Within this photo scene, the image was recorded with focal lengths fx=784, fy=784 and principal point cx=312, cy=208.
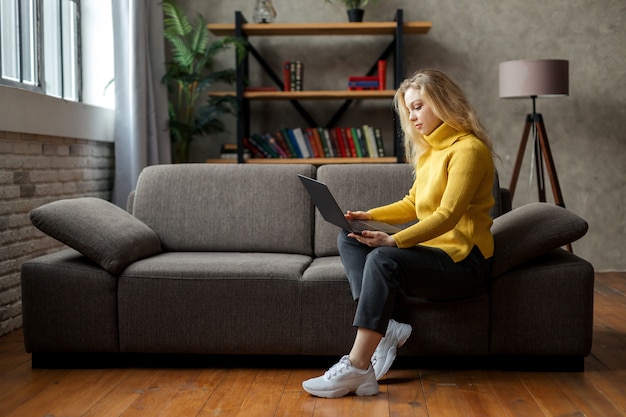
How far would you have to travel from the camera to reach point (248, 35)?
5254mm

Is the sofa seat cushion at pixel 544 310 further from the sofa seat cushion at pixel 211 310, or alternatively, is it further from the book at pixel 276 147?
the book at pixel 276 147

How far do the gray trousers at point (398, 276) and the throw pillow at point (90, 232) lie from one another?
800 mm

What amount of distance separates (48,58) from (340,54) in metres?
2.04

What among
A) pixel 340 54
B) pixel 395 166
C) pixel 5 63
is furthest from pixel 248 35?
pixel 395 166

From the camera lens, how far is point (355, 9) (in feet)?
16.8

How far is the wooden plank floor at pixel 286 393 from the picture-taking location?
7.63ft

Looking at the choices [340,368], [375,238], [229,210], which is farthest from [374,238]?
[229,210]

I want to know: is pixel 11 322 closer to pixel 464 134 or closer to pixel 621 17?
pixel 464 134

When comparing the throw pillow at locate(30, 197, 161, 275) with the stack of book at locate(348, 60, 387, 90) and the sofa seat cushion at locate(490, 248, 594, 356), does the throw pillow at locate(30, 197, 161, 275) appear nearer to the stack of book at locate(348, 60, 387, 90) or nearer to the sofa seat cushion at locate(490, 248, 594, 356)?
the sofa seat cushion at locate(490, 248, 594, 356)

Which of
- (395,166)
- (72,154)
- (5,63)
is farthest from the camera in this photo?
(72,154)

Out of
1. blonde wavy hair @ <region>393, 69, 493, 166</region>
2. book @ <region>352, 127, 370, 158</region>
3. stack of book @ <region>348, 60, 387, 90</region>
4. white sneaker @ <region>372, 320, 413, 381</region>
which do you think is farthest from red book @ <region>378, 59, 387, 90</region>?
white sneaker @ <region>372, 320, 413, 381</region>

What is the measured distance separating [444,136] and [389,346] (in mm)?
731

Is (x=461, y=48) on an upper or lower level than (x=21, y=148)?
upper

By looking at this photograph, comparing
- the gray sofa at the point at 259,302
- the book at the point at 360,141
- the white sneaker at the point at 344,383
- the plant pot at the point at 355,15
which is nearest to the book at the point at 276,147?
the book at the point at 360,141
